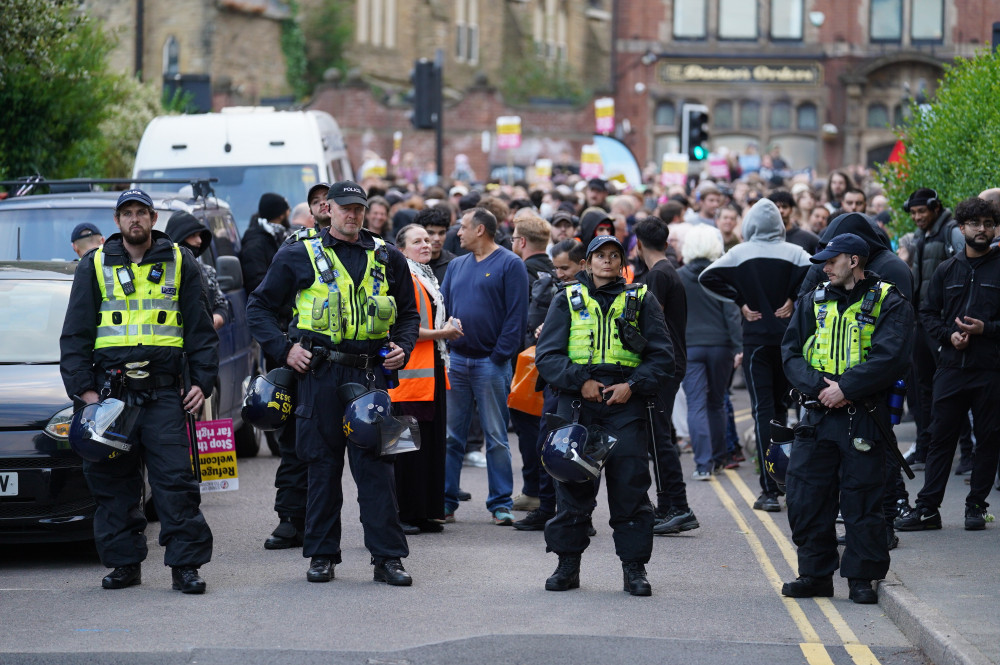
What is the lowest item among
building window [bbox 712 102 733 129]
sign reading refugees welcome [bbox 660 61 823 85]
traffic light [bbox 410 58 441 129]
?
traffic light [bbox 410 58 441 129]

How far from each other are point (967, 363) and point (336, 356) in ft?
13.8

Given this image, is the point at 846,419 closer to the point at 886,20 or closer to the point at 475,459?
the point at 475,459

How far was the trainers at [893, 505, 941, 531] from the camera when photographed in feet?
33.0

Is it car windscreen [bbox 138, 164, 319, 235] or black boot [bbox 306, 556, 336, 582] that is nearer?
black boot [bbox 306, 556, 336, 582]

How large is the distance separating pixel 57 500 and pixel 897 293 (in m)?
4.73

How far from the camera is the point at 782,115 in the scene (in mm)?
53656

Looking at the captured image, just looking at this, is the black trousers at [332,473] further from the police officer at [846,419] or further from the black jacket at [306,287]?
the police officer at [846,419]

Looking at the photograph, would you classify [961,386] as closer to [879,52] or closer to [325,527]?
[325,527]

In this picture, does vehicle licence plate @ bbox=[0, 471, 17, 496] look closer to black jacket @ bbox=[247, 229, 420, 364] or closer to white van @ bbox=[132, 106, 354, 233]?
black jacket @ bbox=[247, 229, 420, 364]

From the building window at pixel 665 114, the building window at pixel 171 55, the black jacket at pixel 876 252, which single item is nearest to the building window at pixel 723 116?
the building window at pixel 665 114

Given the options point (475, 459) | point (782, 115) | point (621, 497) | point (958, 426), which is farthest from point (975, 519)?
point (782, 115)

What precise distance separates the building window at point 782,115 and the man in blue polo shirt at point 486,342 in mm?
44439

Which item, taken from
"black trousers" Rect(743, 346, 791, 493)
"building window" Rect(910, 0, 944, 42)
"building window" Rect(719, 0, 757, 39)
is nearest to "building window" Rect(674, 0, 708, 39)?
"building window" Rect(719, 0, 757, 39)

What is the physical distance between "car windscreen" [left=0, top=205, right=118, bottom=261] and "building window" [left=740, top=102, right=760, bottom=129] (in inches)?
1717
